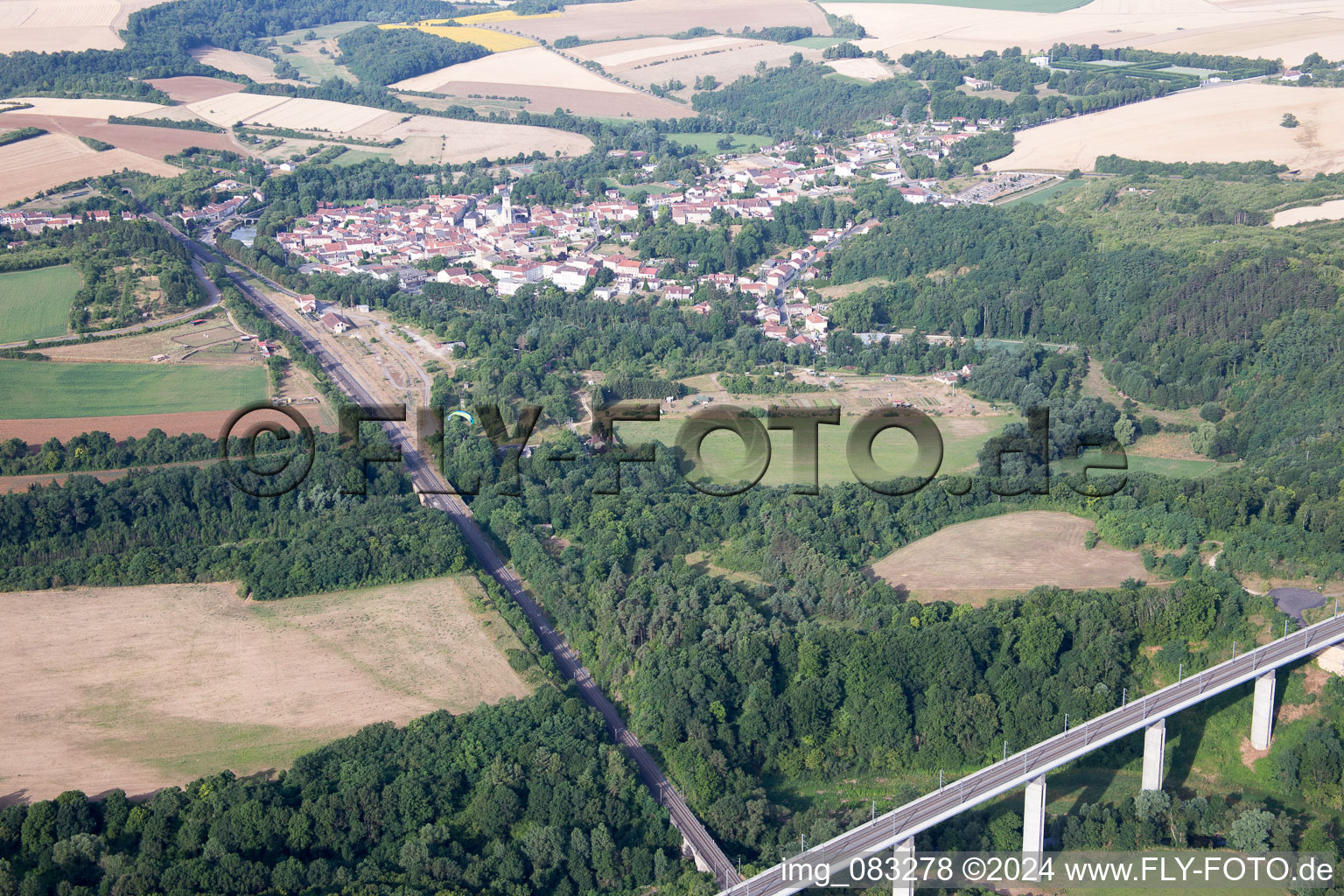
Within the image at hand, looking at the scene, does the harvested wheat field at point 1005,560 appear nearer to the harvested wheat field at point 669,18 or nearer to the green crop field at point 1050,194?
the green crop field at point 1050,194

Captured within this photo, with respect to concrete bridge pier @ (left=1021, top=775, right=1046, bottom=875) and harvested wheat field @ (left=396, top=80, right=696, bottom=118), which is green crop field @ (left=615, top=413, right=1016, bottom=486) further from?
harvested wheat field @ (left=396, top=80, right=696, bottom=118)

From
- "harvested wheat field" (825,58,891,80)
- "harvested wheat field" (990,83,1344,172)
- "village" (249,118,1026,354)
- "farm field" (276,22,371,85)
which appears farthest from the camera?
"farm field" (276,22,371,85)

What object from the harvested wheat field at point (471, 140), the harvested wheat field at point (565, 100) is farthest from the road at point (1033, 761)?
the harvested wheat field at point (565, 100)

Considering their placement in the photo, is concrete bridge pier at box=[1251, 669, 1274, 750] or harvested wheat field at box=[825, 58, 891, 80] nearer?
concrete bridge pier at box=[1251, 669, 1274, 750]

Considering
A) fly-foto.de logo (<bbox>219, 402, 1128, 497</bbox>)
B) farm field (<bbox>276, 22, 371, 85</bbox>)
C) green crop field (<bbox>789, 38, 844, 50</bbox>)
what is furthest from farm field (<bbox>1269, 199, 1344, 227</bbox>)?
farm field (<bbox>276, 22, 371, 85</bbox>)

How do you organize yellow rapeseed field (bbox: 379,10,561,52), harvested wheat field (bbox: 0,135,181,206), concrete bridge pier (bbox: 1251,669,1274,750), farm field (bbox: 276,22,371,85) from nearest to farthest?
concrete bridge pier (bbox: 1251,669,1274,750), harvested wheat field (bbox: 0,135,181,206), farm field (bbox: 276,22,371,85), yellow rapeseed field (bbox: 379,10,561,52)

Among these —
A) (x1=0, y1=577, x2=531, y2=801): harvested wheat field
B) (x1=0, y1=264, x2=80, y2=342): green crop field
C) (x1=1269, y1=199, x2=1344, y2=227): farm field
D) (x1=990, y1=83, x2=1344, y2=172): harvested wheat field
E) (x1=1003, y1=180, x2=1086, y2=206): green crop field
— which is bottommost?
(x1=0, y1=577, x2=531, y2=801): harvested wheat field
